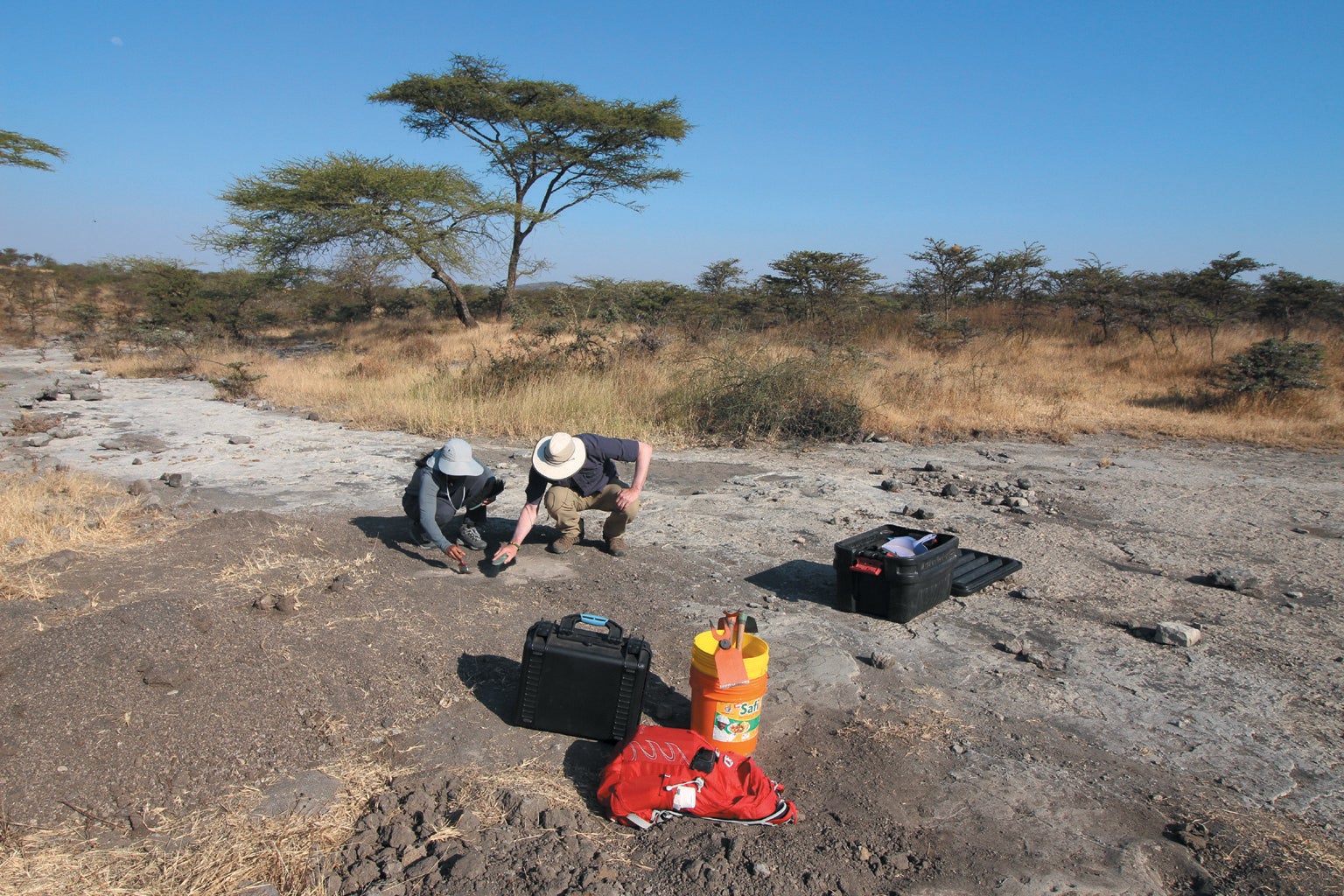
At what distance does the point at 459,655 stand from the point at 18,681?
1.68 metres

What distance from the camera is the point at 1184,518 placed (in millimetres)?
6215

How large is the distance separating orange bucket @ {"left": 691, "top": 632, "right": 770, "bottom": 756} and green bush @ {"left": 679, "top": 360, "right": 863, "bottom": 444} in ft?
20.6

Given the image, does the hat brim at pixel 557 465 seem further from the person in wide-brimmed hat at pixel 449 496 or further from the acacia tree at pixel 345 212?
the acacia tree at pixel 345 212

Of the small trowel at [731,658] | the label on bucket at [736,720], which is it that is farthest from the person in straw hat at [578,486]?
the label on bucket at [736,720]

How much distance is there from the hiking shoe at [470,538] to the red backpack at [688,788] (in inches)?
102

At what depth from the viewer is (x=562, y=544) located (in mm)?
5062

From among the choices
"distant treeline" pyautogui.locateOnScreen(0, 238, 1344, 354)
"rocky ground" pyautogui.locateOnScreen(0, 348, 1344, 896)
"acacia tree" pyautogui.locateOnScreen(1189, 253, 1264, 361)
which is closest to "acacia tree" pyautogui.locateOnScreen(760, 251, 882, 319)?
"distant treeline" pyautogui.locateOnScreen(0, 238, 1344, 354)

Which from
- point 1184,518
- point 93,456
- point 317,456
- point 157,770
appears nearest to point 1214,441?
point 1184,518

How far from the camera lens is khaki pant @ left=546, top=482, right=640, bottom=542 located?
491cm

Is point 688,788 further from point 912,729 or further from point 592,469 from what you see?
point 592,469

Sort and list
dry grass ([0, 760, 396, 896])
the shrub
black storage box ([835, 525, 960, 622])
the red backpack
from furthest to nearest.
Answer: the shrub, black storage box ([835, 525, 960, 622]), the red backpack, dry grass ([0, 760, 396, 896])

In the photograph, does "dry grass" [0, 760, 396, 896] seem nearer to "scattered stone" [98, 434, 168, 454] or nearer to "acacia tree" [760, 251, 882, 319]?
"scattered stone" [98, 434, 168, 454]

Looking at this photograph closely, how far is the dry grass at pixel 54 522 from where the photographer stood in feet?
13.6

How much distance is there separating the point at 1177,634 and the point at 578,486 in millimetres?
3386
